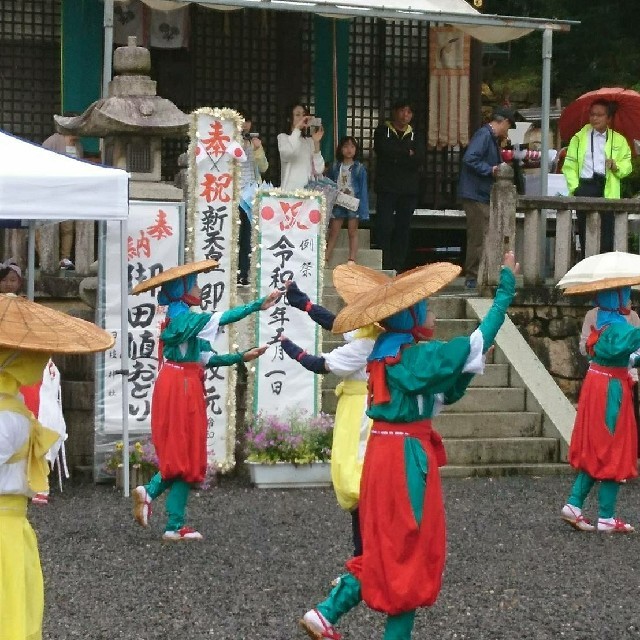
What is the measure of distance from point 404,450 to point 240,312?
9.21ft

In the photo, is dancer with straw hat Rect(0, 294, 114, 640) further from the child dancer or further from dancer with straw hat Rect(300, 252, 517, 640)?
the child dancer

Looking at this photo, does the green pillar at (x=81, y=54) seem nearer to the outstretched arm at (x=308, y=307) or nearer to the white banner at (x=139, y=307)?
the white banner at (x=139, y=307)

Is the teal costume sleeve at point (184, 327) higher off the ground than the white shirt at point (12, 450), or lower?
higher

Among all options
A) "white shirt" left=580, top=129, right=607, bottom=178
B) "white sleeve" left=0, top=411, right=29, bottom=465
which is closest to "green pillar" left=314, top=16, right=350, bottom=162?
"white shirt" left=580, top=129, right=607, bottom=178

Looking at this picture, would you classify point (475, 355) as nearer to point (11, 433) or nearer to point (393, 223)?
point (11, 433)

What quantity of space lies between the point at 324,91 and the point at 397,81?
856 mm

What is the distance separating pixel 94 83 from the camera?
14930 millimetres

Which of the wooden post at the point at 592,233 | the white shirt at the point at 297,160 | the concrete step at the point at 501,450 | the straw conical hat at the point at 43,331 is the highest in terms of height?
the white shirt at the point at 297,160

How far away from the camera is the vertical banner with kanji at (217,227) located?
11281 mm

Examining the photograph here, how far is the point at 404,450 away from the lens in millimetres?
5965

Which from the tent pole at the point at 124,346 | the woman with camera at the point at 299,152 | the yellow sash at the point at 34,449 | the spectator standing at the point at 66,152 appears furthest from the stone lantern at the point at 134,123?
the yellow sash at the point at 34,449

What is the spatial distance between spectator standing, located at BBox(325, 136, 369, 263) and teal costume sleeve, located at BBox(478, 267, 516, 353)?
8178 millimetres

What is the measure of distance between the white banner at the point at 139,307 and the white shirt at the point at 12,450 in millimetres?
5718

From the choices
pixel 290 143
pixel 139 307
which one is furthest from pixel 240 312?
pixel 290 143
